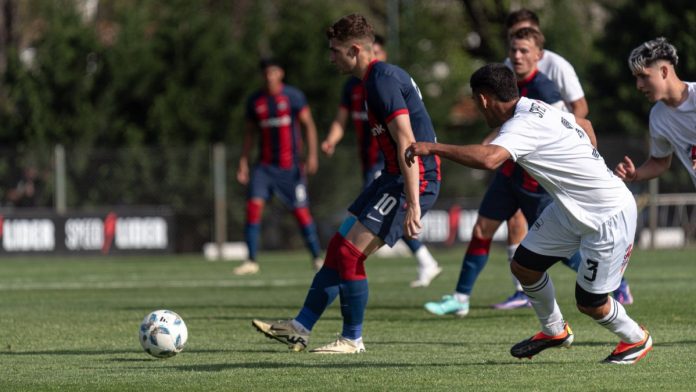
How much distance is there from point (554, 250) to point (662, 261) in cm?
1088

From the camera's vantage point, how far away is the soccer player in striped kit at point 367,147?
13.7 m

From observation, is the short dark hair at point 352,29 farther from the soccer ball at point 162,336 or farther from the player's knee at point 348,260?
the soccer ball at point 162,336

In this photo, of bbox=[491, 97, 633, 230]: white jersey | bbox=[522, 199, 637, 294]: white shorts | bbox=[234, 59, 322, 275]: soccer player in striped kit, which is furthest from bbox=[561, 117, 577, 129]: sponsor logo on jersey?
bbox=[234, 59, 322, 275]: soccer player in striped kit

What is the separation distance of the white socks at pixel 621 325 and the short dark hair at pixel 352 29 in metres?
2.26

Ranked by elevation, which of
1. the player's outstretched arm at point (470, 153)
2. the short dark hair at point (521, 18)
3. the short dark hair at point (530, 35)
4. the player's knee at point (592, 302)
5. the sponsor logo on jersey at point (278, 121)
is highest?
the short dark hair at point (521, 18)

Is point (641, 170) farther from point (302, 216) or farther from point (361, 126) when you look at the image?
point (302, 216)

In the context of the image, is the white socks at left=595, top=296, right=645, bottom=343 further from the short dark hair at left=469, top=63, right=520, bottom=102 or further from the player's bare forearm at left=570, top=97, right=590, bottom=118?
the player's bare forearm at left=570, top=97, right=590, bottom=118

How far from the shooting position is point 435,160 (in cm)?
870

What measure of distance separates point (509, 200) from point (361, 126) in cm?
427

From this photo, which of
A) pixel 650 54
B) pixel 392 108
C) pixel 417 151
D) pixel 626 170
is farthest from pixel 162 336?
pixel 650 54

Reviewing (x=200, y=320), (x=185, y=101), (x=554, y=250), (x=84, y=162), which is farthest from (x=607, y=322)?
(x=185, y=101)

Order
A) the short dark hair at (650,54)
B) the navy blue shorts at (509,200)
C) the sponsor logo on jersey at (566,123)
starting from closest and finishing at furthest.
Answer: the sponsor logo on jersey at (566,123), the short dark hair at (650,54), the navy blue shorts at (509,200)

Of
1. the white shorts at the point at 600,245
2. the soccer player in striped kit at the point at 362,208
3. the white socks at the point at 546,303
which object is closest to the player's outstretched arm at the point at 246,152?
the soccer player in striped kit at the point at 362,208

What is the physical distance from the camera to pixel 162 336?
807 centimetres
